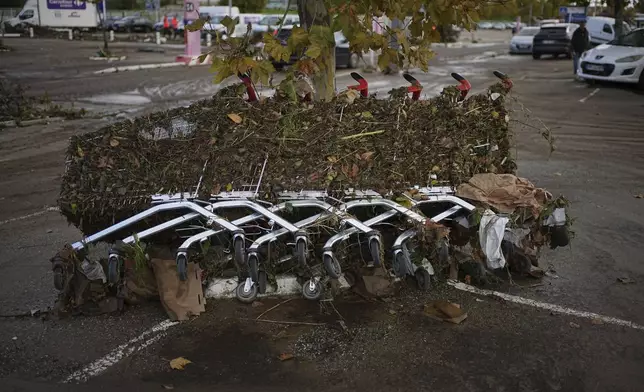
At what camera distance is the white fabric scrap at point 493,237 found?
496 cm

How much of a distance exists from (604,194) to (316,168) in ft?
16.1

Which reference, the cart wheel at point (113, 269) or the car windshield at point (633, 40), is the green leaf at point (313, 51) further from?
the car windshield at point (633, 40)

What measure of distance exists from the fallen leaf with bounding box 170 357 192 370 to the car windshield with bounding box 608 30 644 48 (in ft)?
64.2

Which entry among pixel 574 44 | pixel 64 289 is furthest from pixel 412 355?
pixel 574 44

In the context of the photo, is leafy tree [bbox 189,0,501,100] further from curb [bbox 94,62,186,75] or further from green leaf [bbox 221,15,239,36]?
curb [bbox 94,62,186,75]

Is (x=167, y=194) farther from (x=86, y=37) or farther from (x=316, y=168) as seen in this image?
(x=86, y=37)

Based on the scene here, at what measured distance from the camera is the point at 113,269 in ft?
15.8

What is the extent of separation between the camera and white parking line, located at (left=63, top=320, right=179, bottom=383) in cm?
415

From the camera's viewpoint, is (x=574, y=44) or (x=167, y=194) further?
(x=574, y=44)

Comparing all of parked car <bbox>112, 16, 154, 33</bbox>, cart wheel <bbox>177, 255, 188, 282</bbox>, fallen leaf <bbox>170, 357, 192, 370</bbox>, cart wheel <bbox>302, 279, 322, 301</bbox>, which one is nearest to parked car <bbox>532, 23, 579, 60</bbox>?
cart wheel <bbox>302, 279, 322, 301</bbox>

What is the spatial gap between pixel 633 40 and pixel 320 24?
1720 cm

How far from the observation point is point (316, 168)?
5172 mm

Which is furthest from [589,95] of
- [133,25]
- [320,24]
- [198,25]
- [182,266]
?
[133,25]

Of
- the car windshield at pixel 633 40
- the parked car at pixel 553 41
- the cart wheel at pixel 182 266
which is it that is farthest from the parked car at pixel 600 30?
the cart wheel at pixel 182 266
